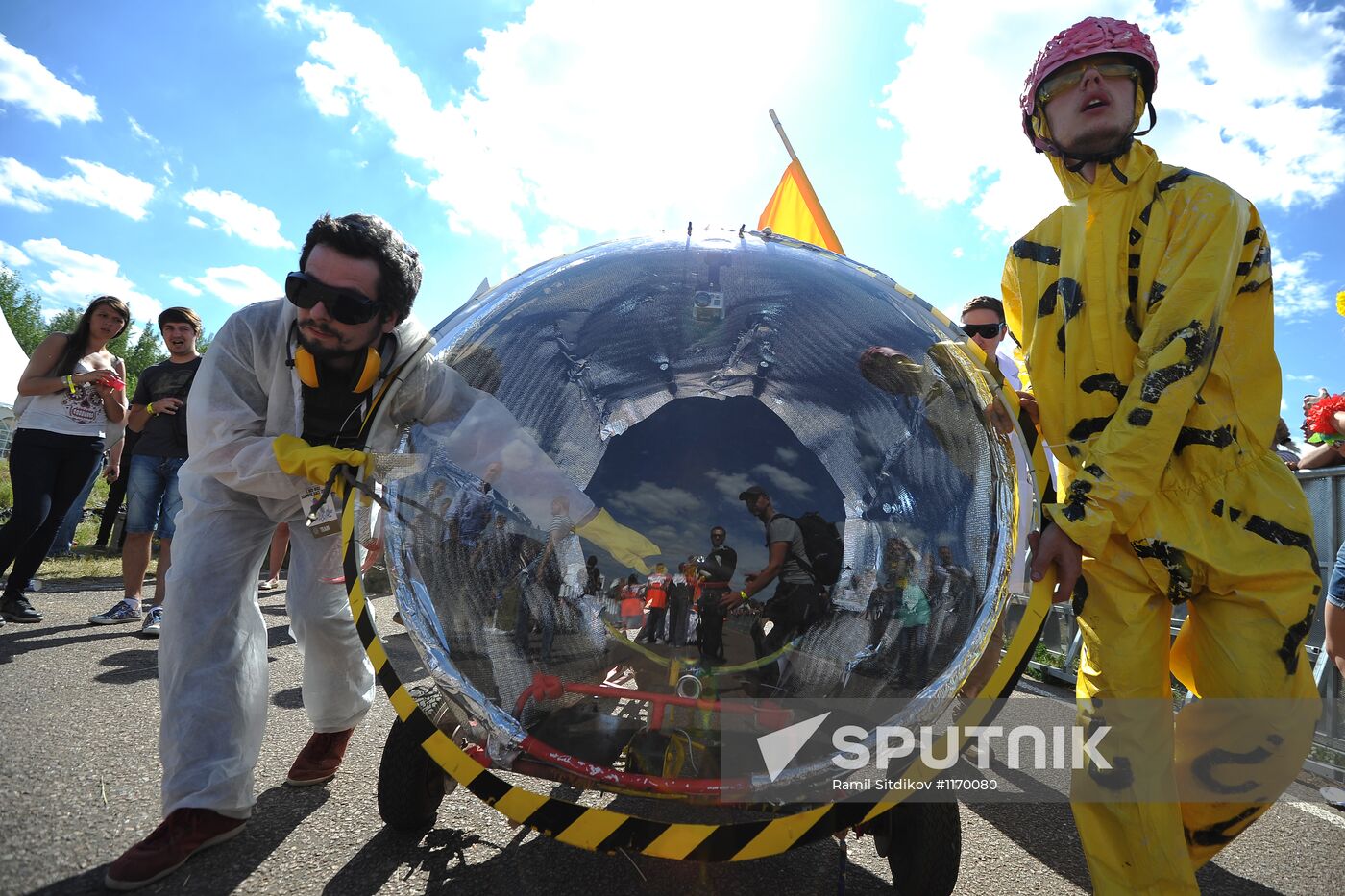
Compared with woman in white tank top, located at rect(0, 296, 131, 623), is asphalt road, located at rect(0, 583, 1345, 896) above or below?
below

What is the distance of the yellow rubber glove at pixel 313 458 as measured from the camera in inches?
65.4

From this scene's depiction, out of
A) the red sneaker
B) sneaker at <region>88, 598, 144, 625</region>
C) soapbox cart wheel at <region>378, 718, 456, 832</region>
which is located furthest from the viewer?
sneaker at <region>88, 598, 144, 625</region>

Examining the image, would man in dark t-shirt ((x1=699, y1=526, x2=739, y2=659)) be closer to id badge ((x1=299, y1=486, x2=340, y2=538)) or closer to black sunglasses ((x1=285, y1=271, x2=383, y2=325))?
id badge ((x1=299, y1=486, x2=340, y2=538))

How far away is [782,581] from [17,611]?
4.72 metres

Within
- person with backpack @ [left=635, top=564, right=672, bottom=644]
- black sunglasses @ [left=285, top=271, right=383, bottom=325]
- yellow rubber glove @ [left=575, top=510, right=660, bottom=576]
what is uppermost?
black sunglasses @ [left=285, top=271, right=383, bottom=325]

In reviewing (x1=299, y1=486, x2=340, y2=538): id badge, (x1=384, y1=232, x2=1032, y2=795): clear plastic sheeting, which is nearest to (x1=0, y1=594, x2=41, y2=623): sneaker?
(x1=299, y1=486, x2=340, y2=538): id badge

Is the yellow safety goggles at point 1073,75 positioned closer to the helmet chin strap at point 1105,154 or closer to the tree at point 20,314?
the helmet chin strap at point 1105,154

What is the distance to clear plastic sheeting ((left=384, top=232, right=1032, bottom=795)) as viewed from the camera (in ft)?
4.42

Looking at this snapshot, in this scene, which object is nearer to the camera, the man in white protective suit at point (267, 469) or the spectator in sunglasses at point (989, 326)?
the man in white protective suit at point (267, 469)

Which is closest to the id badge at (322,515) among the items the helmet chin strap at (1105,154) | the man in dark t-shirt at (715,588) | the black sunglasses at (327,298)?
the black sunglasses at (327,298)

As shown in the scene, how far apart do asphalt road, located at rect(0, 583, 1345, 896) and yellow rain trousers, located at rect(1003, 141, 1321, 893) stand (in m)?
0.60

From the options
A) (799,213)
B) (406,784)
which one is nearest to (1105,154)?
(406,784)

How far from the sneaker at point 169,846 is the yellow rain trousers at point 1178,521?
6.87ft

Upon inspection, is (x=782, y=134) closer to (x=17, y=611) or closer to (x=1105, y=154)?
(x=1105, y=154)
